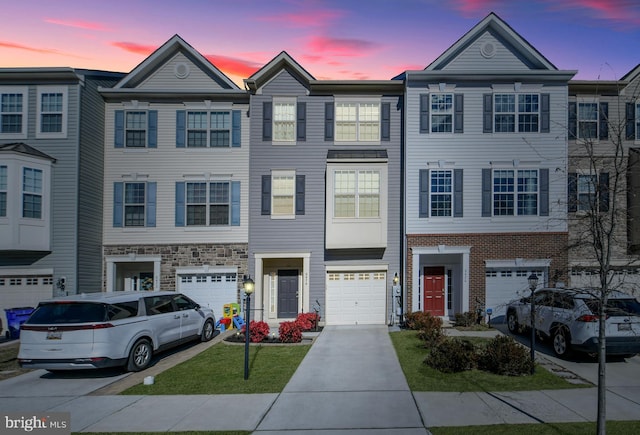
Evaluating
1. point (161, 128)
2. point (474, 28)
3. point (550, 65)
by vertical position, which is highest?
point (474, 28)

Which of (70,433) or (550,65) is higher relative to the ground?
(550,65)

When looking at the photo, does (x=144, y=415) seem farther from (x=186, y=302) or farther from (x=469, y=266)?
(x=469, y=266)

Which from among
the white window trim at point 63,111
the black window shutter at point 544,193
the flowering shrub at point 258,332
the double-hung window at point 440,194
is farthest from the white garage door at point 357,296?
the white window trim at point 63,111

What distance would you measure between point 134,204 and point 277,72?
7811 millimetres

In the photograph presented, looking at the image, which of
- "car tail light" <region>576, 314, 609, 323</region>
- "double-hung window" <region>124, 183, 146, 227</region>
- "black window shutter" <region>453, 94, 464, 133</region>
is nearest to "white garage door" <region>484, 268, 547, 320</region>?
"black window shutter" <region>453, 94, 464, 133</region>

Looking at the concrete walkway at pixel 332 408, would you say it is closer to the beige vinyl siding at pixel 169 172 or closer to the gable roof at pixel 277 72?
the beige vinyl siding at pixel 169 172

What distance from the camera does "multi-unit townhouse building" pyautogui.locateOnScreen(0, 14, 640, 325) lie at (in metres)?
17.3

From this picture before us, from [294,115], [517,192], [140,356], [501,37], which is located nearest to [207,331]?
[140,356]

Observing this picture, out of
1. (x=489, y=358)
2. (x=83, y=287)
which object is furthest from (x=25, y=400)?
(x=489, y=358)

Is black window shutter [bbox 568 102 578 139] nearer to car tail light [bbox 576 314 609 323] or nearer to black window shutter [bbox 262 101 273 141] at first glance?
car tail light [bbox 576 314 609 323]

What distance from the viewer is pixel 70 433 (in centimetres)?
745

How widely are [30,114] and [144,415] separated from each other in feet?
46.5

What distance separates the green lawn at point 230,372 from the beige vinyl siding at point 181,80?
35.0 feet

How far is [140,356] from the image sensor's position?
1142 centimetres
